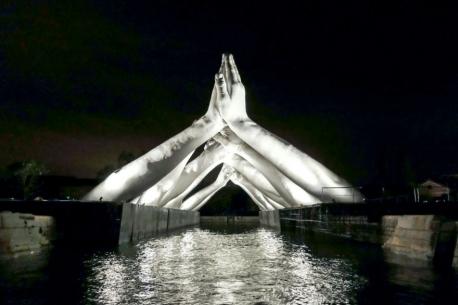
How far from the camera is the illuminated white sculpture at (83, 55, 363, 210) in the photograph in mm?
26172

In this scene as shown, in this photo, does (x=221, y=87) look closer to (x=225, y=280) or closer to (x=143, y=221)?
(x=143, y=221)

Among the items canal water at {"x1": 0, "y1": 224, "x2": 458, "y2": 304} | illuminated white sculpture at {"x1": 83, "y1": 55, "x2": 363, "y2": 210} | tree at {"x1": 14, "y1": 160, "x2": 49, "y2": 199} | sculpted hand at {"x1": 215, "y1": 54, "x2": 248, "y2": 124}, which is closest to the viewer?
canal water at {"x1": 0, "y1": 224, "x2": 458, "y2": 304}

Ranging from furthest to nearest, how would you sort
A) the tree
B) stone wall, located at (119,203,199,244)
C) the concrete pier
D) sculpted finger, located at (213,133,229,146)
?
the tree < sculpted finger, located at (213,133,229,146) < stone wall, located at (119,203,199,244) < the concrete pier

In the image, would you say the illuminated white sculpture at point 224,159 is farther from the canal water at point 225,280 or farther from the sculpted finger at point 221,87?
the canal water at point 225,280

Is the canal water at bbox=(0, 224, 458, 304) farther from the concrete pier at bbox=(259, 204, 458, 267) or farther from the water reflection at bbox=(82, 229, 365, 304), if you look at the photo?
the concrete pier at bbox=(259, 204, 458, 267)

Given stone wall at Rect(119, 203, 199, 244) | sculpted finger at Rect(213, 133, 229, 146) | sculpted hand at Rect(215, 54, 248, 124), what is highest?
sculpted hand at Rect(215, 54, 248, 124)

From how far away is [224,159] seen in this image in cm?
4381

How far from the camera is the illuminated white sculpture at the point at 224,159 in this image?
26.2 metres

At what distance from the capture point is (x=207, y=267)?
13.6m

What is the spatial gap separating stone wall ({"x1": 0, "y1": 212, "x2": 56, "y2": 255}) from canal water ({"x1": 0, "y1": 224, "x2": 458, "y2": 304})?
72 cm

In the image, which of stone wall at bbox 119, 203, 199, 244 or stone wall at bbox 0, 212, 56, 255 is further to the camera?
stone wall at bbox 119, 203, 199, 244

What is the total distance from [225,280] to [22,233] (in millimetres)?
8742

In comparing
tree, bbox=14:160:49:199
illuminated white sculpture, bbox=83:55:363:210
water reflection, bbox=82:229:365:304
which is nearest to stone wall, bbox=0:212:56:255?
water reflection, bbox=82:229:365:304

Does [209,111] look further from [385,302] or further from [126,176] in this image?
[385,302]
